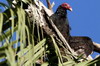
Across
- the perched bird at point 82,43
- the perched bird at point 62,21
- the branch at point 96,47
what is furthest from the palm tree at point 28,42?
the branch at point 96,47

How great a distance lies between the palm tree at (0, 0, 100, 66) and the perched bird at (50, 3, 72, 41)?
702 mm

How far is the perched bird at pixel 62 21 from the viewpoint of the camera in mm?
2510

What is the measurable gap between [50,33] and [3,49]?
505 mm

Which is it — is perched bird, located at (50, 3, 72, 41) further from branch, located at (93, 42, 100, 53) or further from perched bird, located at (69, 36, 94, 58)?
branch, located at (93, 42, 100, 53)

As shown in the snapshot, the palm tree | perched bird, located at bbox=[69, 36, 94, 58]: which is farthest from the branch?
the palm tree

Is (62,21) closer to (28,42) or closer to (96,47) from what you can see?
(96,47)

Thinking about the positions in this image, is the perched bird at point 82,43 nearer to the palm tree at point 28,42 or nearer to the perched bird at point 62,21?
the perched bird at point 62,21

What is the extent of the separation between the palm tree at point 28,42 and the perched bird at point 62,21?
70 centimetres

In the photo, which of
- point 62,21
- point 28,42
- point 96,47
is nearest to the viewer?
point 28,42

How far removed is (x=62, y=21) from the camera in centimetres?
291

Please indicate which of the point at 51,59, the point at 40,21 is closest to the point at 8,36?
the point at 51,59

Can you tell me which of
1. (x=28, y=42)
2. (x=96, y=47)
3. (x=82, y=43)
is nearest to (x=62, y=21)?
(x=82, y=43)

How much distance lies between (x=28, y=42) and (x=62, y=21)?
1.69 metres

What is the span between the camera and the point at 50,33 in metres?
1.66
